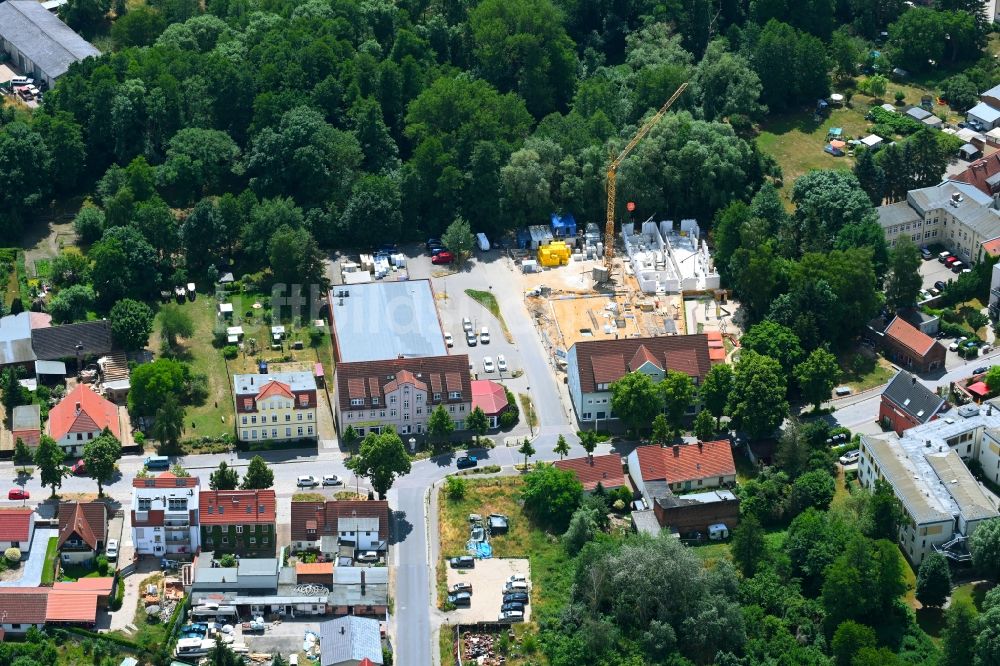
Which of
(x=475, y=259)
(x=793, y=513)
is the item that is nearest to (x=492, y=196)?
(x=475, y=259)

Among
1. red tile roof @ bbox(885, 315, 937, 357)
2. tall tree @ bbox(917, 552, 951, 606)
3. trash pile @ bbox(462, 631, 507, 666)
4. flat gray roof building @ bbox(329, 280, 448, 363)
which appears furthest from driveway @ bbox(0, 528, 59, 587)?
red tile roof @ bbox(885, 315, 937, 357)

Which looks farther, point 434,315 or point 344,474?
point 434,315

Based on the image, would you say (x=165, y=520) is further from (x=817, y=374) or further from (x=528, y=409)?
(x=817, y=374)

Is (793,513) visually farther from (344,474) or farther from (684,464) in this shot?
(344,474)

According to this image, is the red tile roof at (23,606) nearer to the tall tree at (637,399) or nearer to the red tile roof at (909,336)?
the tall tree at (637,399)

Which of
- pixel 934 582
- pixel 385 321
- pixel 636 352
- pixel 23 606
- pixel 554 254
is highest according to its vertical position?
pixel 554 254

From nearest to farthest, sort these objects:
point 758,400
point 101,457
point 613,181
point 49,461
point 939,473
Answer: point 939,473 → point 49,461 → point 101,457 → point 758,400 → point 613,181

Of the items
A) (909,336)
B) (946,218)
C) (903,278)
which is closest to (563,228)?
(903,278)
